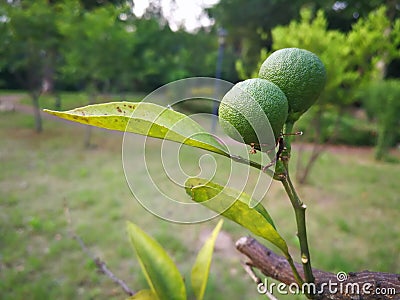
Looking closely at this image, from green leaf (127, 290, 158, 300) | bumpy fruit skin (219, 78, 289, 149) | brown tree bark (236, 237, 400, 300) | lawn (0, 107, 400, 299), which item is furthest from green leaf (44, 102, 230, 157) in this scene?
lawn (0, 107, 400, 299)

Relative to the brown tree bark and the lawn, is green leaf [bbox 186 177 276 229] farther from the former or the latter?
the lawn

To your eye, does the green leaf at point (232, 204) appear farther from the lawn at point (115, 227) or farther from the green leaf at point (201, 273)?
the lawn at point (115, 227)

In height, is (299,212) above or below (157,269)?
above

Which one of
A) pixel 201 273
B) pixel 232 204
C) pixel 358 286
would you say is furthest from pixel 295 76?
pixel 201 273

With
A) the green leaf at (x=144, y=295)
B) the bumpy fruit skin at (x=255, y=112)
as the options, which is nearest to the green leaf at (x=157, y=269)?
the green leaf at (x=144, y=295)

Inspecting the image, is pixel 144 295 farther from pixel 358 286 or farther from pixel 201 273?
pixel 358 286

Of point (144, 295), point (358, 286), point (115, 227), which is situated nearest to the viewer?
point (358, 286)
